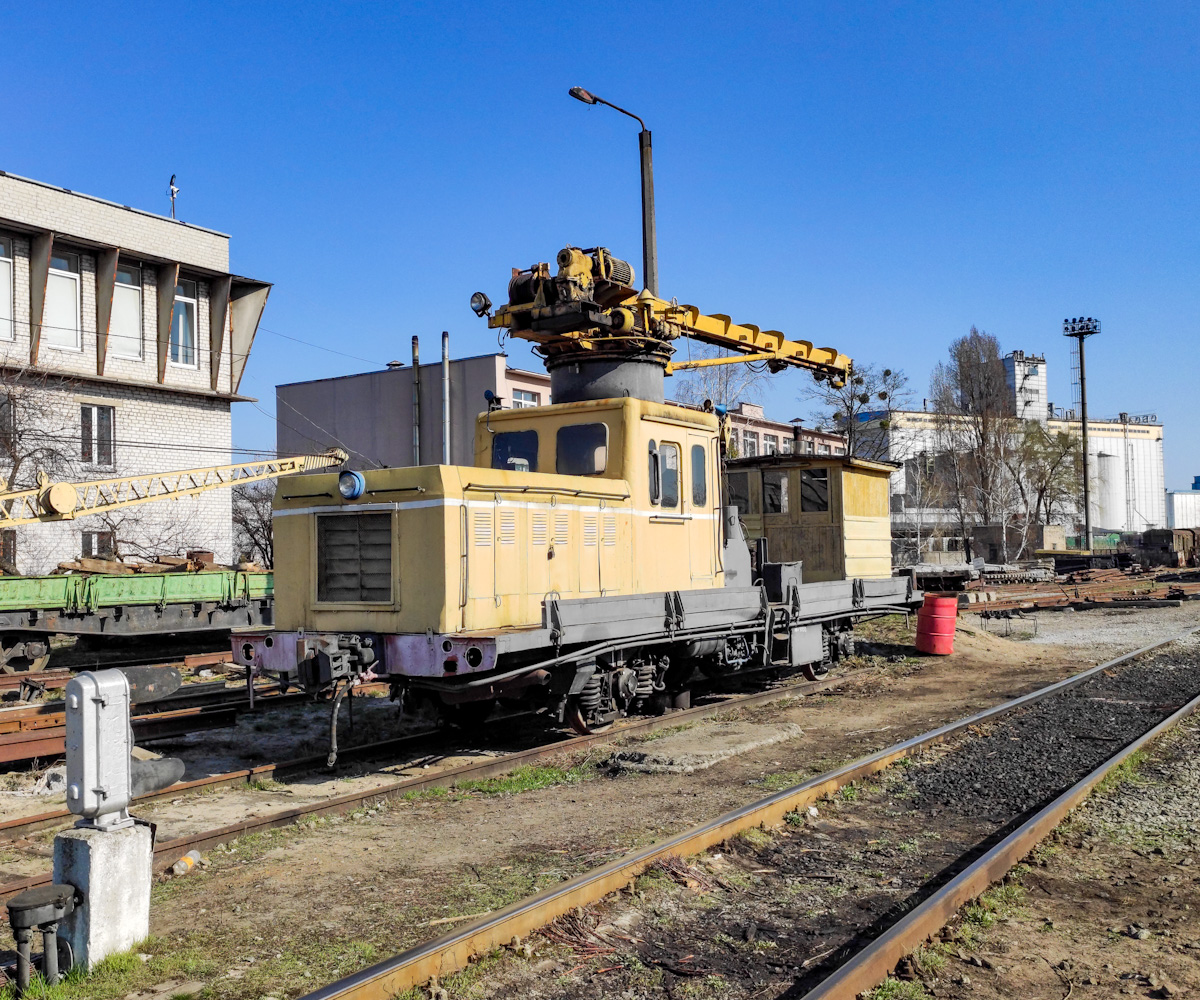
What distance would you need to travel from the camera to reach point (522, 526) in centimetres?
862

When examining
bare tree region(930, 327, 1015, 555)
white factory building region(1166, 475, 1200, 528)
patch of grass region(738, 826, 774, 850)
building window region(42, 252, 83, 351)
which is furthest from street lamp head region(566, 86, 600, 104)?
white factory building region(1166, 475, 1200, 528)

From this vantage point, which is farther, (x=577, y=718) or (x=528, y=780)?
(x=577, y=718)

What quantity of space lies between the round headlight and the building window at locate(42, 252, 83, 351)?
68.6 feet

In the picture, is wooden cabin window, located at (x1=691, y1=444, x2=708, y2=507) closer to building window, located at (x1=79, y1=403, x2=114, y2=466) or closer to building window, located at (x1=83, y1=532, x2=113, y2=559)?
building window, located at (x1=83, y1=532, x2=113, y2=559)

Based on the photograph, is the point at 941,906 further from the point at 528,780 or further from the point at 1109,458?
the point at 1109,458

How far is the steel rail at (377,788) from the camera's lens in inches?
240

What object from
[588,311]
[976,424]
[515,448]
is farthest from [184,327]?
[976,424]

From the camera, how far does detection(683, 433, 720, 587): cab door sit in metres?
10.6

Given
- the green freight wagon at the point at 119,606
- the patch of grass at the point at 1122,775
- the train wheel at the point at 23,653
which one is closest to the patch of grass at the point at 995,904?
the patch of grass at the point at 1122,775

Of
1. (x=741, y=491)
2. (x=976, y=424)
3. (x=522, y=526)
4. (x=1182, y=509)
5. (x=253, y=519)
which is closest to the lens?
(x=522, y=526)

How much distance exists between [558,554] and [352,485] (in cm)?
195

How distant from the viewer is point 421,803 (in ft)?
24.8

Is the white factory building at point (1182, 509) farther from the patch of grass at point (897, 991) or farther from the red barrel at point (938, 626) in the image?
the patch of grass at point (897, 991)

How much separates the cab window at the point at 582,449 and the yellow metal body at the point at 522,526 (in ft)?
0.05
